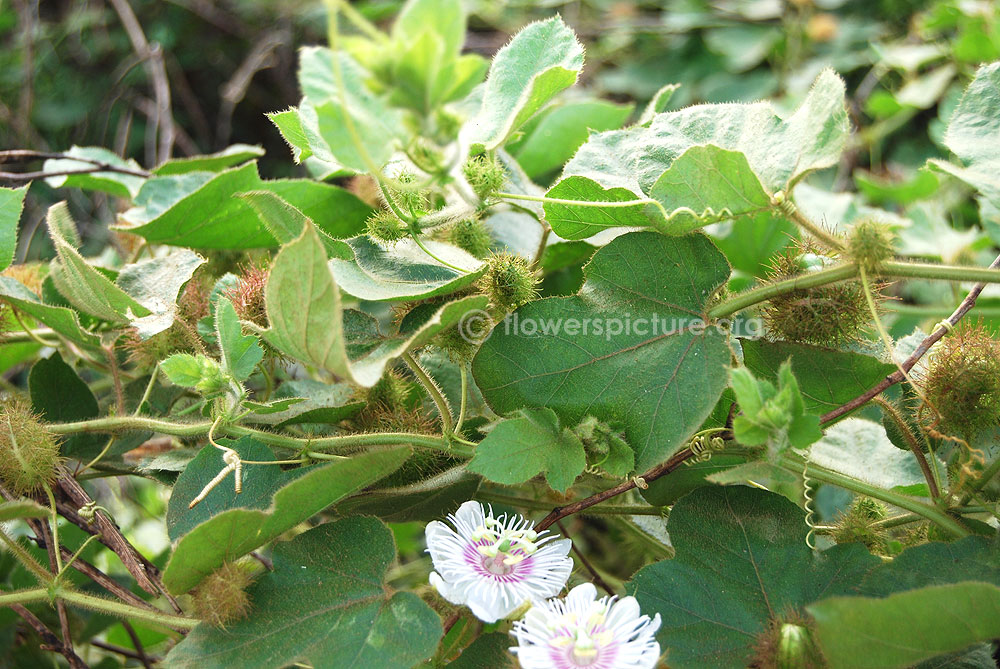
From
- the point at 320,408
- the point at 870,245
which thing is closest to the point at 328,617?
the point at 320,408

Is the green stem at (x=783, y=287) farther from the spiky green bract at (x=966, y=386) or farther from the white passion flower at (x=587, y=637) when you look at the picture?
the white passion flower at (x=587, y=637)

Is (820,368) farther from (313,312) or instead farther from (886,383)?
(313,312)

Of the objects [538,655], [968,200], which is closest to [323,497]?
[538,655]

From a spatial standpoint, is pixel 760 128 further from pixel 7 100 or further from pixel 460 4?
pixel 7 100

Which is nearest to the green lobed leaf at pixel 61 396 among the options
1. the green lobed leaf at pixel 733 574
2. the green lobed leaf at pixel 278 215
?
the green lobed leaf at pixel 278 215

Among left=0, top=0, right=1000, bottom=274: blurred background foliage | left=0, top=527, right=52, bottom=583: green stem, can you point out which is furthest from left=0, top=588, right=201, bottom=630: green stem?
left=0, top=0, right=1000, bottom=274: blurred background foliage

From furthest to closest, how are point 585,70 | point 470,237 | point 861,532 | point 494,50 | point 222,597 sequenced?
point 494,50, point 585,70, point 470,237, point 861,532, point 222,597

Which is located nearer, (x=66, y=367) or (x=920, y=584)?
(x=920, y=584)
